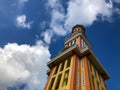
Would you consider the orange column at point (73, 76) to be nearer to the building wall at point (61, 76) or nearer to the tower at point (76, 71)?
the tower at point (76, 71)

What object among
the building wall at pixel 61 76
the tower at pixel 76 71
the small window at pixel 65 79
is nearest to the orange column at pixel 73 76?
the tower at pixel 76 71

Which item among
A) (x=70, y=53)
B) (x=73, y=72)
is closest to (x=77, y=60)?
(x=70, y=53)

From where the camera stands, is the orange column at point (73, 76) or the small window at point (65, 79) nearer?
the orange column at point (73, 76)

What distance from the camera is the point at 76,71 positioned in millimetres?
43094

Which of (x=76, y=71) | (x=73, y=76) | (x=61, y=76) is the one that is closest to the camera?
(x=73, y=76)

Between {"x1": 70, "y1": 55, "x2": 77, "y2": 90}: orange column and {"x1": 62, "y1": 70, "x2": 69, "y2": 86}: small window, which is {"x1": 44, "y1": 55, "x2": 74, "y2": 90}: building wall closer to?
{"x1": 62, "y1": 70, "x2": 69, "y2": 86}: small window

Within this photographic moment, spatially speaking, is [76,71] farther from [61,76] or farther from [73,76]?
[61,76]

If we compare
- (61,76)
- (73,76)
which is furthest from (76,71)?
(61,76)

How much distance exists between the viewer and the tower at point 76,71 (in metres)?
40.0

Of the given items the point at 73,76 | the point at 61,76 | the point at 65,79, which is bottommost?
the point at 73,76

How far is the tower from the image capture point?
40.0 meters

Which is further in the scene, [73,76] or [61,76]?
[61,76]

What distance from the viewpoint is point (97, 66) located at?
166 feet

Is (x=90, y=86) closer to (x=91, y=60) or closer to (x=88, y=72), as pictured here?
(x=88, y=72)
